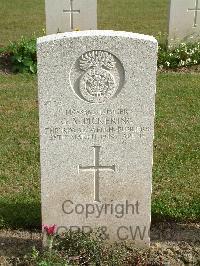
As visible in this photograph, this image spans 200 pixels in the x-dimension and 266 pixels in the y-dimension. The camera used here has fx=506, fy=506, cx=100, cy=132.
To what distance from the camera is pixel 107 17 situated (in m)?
15.0

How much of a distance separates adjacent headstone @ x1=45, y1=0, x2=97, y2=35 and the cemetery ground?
1517 millimetres

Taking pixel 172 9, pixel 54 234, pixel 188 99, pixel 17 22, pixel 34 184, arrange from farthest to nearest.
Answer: pixel 17 22
pixel 172 9
pixel 188 99
pixel 34 184
pixel 54 234

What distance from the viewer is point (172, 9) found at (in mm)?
9688

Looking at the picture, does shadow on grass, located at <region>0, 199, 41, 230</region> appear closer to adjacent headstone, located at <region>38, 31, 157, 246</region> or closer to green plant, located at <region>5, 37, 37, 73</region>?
adjacent headstone, located at <region>38, 31, 157, 246</region>

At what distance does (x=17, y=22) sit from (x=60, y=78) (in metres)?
11.3

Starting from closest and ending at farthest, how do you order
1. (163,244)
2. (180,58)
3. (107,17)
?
(163,244), (180,58), (107,17)

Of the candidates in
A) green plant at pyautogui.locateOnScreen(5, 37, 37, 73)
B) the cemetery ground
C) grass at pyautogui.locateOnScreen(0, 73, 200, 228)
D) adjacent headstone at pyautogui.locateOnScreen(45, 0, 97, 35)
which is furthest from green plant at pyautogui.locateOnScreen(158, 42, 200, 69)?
green plant at pyautogui.locateOnScreen(5, 37, 37, 73)

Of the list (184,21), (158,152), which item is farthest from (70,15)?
(158,152)

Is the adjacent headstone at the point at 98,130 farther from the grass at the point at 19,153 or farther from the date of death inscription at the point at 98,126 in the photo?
the grass at the point at 19,153

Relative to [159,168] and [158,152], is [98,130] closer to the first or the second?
[159,168]

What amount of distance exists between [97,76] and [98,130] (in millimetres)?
415

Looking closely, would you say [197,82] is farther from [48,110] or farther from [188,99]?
[48,110]

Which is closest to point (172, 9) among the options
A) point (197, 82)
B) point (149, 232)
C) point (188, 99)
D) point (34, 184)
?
point (197, 82)

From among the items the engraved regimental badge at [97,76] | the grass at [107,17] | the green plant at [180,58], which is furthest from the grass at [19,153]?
the grass at [107,17]
